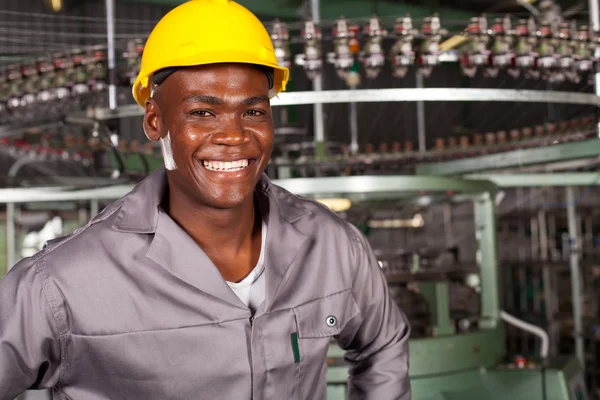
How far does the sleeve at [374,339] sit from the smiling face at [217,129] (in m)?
0.35

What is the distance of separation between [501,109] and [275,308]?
3.77 m

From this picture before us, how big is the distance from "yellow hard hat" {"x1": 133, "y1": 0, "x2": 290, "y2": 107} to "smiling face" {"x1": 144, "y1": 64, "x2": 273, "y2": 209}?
0.03 metres

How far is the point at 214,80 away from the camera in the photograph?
3.93ft

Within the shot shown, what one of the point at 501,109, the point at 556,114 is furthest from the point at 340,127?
the point at 556,114

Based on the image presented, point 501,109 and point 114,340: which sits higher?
point 501,109

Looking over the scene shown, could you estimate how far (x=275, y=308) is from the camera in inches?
49.4

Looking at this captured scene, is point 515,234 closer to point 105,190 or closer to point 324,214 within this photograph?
point 105,190

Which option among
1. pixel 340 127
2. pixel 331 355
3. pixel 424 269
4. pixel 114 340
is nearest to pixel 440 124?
pixel 340 127

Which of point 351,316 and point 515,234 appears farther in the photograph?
point 515,234

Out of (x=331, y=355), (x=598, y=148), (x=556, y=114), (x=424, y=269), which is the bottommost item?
(x=331, y=355)

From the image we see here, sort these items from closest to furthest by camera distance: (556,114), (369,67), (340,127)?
(369,67)
(556,114)
(340,127)

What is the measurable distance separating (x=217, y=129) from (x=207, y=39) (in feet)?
0.52

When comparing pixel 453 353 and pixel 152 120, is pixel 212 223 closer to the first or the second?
pixel 152 120

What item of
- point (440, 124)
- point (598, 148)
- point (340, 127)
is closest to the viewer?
point (598, 148)
